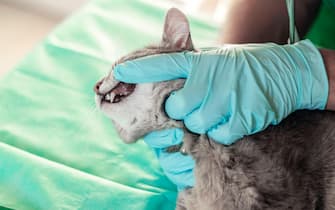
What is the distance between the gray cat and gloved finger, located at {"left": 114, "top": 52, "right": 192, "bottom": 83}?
2 cm

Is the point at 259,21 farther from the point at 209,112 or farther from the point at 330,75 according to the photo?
the point at 209,112

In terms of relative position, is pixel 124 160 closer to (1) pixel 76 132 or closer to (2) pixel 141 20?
(1) pixel 76 132

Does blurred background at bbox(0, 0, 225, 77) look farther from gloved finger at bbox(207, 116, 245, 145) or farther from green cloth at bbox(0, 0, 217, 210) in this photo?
gloved finger at bbox(207, 116, 245, 145)

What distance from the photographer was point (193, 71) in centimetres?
83

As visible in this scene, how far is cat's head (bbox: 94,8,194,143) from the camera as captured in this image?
2.82ft

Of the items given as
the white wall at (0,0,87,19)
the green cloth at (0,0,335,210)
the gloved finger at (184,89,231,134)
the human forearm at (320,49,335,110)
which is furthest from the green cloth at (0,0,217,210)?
the white wall at (0,0,87,19)

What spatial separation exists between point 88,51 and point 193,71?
0.61m

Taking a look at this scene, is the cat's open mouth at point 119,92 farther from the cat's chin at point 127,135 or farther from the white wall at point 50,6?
the white wall at point 50,6

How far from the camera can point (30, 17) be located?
195 cm

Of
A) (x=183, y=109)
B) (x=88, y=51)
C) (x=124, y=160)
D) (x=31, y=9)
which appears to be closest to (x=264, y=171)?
(x=183, y=109)

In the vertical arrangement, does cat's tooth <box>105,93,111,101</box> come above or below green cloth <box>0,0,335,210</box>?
above

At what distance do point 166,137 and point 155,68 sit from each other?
0.13 m

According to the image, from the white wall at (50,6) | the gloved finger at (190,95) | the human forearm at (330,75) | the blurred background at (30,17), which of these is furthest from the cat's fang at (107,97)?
the white wall at (50,6)

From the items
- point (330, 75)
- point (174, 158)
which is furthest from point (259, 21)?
point (174, 158)
